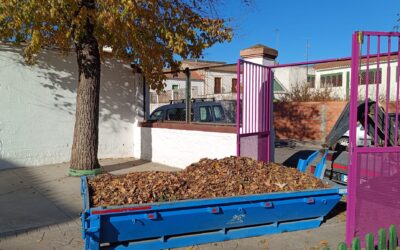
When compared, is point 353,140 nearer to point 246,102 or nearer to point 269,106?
point 246,102

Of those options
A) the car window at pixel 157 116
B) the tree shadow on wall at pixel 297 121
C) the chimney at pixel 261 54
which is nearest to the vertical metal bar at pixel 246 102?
the chimney at pixel 261 54

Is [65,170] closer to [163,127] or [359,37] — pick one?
[163,127]

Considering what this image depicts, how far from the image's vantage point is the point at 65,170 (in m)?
9.38

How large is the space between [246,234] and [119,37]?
4646 mm

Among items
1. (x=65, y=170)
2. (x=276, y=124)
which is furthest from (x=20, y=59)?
(x=276, y=124)

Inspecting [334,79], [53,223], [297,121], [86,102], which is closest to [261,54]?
[86,102]

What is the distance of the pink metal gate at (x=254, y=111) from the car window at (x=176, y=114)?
2.98 meters

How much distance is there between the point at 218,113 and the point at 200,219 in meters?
6.00

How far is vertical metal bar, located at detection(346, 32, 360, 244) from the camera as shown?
13.5ft

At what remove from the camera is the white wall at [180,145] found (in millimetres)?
8266

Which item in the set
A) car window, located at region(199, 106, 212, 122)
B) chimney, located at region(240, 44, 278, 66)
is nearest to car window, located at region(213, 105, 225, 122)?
car window, located at region(199, 106, 212, 122)

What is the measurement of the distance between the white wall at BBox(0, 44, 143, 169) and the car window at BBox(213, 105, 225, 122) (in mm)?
2851

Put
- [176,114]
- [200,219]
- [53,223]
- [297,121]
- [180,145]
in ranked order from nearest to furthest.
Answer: [200,219] → [53,223] → [180,145] → [176,114] → [297,121]

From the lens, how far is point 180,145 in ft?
32.0
